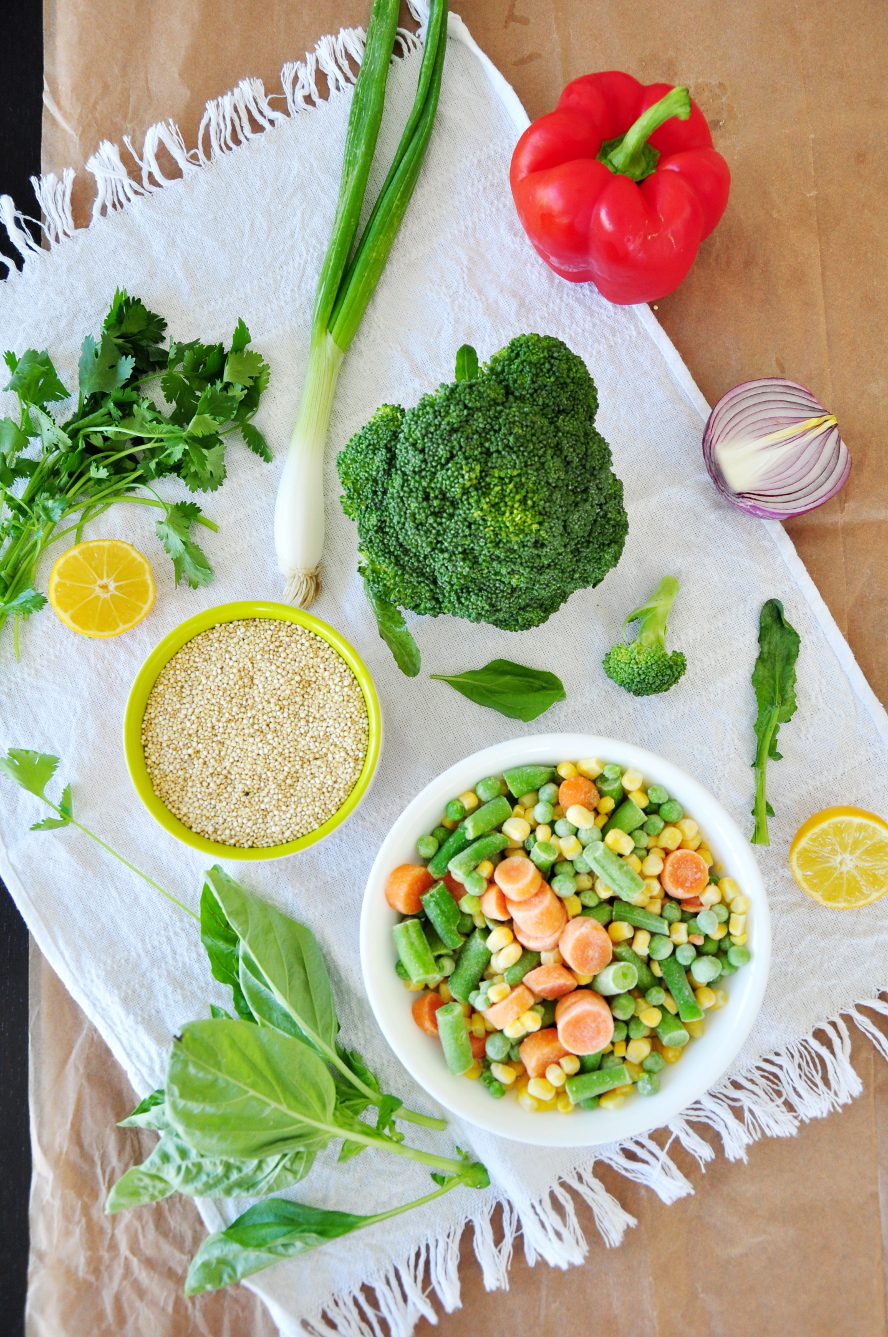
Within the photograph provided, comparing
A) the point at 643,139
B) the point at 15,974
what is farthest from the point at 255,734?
the point at 643,139

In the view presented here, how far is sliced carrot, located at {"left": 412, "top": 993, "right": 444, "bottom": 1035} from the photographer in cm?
147

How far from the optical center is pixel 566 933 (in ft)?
4.75

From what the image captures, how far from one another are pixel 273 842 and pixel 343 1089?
1.41ft

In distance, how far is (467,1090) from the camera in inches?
56.5

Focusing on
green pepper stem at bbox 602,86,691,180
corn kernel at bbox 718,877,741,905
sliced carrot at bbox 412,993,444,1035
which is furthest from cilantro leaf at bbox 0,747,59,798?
green pepper stem at bbox 602,86,691,180

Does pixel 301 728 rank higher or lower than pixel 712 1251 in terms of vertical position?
higher

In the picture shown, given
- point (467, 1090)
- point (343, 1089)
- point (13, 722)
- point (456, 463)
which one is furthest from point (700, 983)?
point (13, 722)

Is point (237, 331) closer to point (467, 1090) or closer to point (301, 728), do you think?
point (301, 728)

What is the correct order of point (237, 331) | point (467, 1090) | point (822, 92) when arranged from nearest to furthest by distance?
point (467, 1090), point (237, 331), point (822, 92)

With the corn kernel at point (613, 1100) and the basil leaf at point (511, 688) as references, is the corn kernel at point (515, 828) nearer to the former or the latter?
the basil leaf at point (511, 688)

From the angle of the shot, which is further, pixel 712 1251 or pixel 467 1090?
pixel 712 1251

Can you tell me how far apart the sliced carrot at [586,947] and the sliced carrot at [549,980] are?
2 cm

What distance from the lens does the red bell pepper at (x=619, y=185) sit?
5.26ft

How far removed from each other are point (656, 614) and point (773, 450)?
0.37 metres
